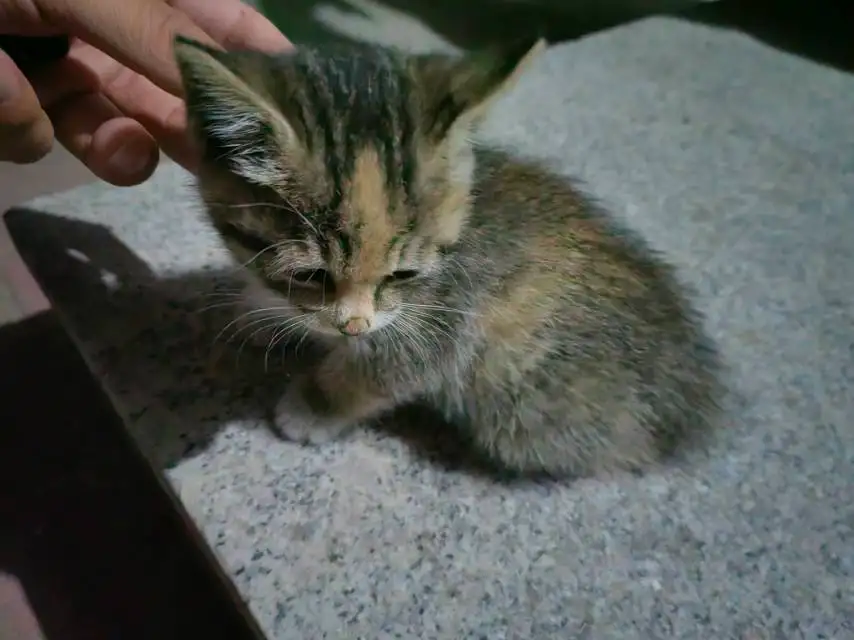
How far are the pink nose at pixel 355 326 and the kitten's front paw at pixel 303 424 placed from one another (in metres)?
0.21

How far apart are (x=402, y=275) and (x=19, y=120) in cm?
41

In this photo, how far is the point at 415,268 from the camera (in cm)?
76

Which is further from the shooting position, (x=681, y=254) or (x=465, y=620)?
(x=681, y=254)

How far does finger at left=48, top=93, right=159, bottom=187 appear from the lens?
935 mm

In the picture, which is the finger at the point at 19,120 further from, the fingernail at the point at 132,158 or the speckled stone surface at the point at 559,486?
the speckled stone surface at the point at 559,486

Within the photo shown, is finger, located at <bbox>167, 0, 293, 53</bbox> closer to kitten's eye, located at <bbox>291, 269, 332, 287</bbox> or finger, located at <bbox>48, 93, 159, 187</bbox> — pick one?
finger, located at <bbox>48, 93, 159, 187</bbox>

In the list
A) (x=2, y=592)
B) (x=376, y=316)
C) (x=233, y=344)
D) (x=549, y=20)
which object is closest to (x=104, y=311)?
(x=233, y=344)

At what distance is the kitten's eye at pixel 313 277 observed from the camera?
747 mm

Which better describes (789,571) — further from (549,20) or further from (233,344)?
(549,20)

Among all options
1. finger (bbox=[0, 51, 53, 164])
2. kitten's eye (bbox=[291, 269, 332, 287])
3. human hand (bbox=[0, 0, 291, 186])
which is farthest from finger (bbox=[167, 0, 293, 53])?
kitten's eye (bbox=[291, 269, 332, 287])

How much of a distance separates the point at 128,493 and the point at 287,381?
1.02 ft

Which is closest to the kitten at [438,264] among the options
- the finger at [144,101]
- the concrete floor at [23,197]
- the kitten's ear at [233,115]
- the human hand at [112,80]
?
the kitten's ear at [233,115]

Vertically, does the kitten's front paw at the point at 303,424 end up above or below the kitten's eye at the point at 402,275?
below

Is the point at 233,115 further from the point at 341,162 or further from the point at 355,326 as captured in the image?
the point at 355,326
